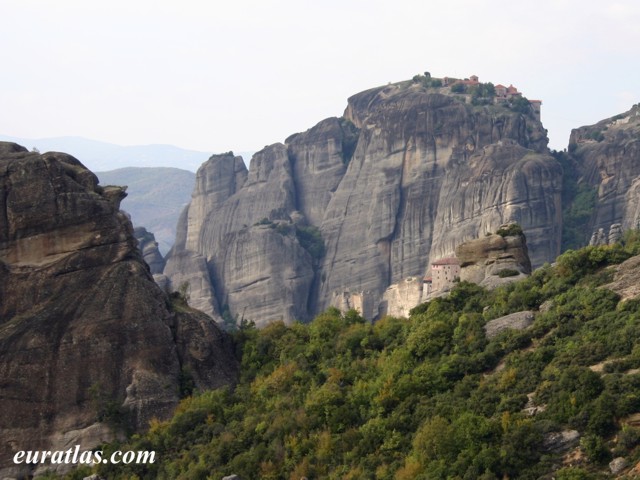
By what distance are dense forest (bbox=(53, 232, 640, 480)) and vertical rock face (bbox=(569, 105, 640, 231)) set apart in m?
65.0

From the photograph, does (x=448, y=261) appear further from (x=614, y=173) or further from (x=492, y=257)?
(x=492, y=257)

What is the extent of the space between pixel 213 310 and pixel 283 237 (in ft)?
32.2

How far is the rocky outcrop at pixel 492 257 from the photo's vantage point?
56.3 meters

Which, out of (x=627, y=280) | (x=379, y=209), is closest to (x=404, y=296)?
(x=379, y=209)

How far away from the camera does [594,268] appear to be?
151ft

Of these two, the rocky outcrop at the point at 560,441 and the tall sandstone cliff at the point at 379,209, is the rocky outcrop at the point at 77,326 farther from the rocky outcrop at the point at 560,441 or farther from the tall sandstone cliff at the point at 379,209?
the tall sandstone cliff at the point at 379,209

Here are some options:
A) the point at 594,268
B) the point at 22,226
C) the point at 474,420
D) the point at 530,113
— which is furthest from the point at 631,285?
the point at 530,113

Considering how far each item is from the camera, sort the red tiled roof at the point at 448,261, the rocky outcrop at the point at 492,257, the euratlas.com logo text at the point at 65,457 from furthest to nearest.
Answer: the red tiled roof at the point at 448,261 < the rocky outcrop at the point at 492,257 < the euratlas.com logo text at the point at 65,457

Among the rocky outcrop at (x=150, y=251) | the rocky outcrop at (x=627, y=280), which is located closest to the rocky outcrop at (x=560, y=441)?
the rocky outcrop at (x=627, y=280)

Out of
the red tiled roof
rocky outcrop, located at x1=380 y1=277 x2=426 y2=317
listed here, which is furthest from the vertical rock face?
rocky outcrop, located at x1=380 y1=277 x2=426 y2=317

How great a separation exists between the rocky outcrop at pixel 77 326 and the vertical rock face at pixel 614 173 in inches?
2697

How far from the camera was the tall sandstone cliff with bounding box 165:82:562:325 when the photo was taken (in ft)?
381

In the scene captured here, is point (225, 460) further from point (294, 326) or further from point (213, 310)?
point (213, 310)

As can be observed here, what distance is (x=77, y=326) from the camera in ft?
155
